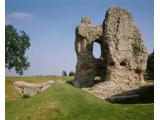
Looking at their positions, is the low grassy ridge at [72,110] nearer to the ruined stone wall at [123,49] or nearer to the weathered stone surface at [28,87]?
the ruined stone wall at [123,49]

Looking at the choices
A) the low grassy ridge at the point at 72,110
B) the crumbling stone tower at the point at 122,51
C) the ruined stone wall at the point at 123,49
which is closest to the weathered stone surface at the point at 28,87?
the crumbling stone tower at the point at 122,51

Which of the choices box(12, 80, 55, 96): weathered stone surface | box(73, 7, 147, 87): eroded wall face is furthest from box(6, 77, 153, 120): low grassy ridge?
box(12, 80, 55, 96): weathered stone surface

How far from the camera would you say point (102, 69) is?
25375mm

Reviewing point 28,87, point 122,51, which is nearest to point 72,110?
point 122,51

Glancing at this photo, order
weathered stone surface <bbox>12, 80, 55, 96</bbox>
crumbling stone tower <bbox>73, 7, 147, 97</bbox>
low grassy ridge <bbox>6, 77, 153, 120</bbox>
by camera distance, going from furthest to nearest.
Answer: weathered stone surface <bbox>12, 80, 55, 96</bbox> → crumbling stone tower <bbox>73, 7, 147, 97</bbox> → low grassy ridge <bbox>6, 77, 153, 120</bbox>

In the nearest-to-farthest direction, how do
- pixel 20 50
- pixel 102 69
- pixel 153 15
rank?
1. pixel 153 15
2. pixel 20 50
3. pixel 102 69

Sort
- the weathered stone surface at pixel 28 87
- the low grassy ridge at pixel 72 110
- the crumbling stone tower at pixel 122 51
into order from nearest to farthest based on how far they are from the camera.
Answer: the low grassy ridge at pixel 72 110
the crumbling stone tower at pixel 122 51
the weathered stone surface at pixel 28 87

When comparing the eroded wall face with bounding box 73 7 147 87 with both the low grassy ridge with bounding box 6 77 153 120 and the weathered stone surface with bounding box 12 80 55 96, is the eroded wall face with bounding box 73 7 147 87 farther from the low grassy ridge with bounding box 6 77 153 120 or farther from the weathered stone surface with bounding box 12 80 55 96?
the low grassy ridge with bounding box 6 77 153 120

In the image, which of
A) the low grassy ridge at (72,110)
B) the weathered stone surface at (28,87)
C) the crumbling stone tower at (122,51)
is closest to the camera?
the low grassy ridge at (72,110)

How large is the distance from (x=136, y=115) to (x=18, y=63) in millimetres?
12137

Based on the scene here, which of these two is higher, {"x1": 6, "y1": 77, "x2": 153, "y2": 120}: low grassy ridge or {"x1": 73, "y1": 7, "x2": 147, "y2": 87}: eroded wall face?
{"x1": 73, "y1": 7, "x2": 147, "y2": 87}: eroded wall face
